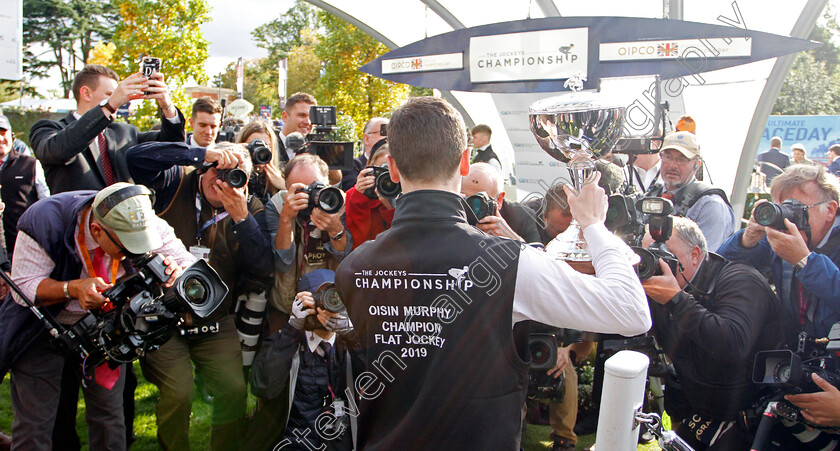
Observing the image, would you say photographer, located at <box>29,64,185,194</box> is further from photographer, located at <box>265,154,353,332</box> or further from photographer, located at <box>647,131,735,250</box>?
photographer, located at <box>647,131,735,250</box>

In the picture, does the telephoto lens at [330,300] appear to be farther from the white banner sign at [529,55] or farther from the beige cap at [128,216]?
the white banner sign at [529,55]

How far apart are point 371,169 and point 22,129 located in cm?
2311

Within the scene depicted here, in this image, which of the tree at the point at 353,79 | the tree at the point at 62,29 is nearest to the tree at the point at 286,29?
the tree at the point at 62,29

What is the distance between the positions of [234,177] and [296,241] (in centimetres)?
60

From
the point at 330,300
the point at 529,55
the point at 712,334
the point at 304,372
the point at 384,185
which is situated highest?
the point at 529,55

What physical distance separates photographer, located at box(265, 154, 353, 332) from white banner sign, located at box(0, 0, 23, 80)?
2.35 m

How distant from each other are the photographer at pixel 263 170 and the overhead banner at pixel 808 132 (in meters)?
14.7

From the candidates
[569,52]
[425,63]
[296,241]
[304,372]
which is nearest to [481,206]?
[304,372]

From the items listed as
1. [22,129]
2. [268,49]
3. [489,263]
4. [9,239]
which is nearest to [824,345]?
[489,263]

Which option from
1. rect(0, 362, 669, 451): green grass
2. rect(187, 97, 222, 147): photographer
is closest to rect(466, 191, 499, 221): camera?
rect(0, 362, 669, 451): green grass

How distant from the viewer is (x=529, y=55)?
22.7ft

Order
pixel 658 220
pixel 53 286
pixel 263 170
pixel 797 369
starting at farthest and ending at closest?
pixel 263 170
pixel 53 286
pixel 797 369
pixel 658 220

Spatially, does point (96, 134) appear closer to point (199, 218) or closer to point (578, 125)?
point (199, 218)

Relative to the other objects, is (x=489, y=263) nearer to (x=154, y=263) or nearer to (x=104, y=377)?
(x=154, y=263)
